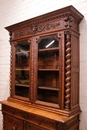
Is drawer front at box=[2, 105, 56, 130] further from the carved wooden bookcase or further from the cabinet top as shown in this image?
the cabinet top

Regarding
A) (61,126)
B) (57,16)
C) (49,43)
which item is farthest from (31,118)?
(57,16)

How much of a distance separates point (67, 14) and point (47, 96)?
3.65 feet

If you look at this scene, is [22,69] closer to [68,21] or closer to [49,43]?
[49,43]

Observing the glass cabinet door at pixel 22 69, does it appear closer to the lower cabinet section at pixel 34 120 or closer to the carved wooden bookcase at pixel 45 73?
the carved wooden bookcase at pixel 45 73

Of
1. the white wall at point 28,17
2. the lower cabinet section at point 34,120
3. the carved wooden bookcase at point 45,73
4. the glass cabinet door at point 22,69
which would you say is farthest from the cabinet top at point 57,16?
the lower cabinet section at point 34,120

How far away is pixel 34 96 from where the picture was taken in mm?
2057

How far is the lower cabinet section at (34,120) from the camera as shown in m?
1.66

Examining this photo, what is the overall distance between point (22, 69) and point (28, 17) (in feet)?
3.44

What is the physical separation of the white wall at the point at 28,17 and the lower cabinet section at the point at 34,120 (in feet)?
1.20

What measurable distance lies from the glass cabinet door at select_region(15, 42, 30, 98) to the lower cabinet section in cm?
28

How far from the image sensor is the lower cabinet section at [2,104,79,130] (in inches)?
65.2

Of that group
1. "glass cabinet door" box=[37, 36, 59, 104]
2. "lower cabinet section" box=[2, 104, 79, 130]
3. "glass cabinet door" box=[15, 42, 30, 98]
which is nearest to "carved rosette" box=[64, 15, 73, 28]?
"glass cabinet door" box=[37, 36, 59, 104]

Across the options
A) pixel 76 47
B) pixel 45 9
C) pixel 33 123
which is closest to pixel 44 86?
pixel 33 123

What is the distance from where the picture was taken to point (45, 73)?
2.07 metres
